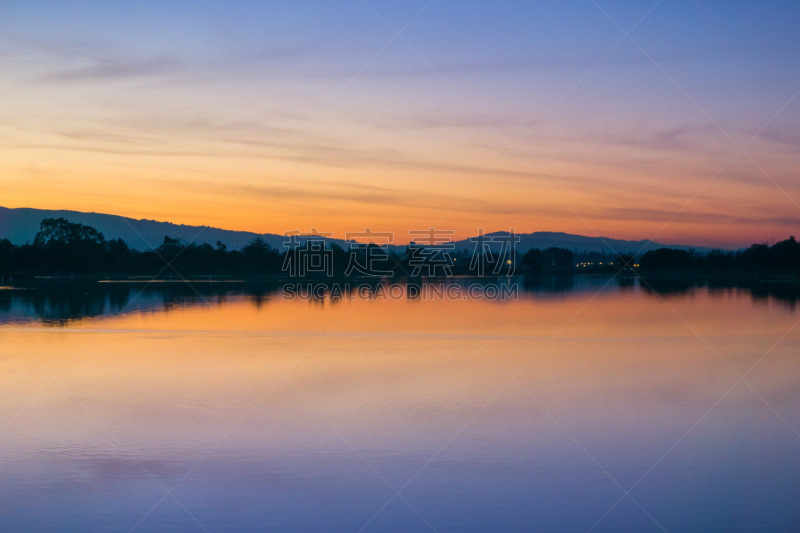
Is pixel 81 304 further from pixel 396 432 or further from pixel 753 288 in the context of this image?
pixel 753 288

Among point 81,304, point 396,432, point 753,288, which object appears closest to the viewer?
point 396,432

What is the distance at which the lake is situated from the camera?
15.9ft

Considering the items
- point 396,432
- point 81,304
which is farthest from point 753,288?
point 396,432

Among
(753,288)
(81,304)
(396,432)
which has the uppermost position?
(753,288)

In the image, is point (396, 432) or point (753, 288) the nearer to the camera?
point (396, 432)

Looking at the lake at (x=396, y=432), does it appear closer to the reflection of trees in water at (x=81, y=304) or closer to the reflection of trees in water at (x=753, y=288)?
the reflection of trees in water at (x=81, y=304)

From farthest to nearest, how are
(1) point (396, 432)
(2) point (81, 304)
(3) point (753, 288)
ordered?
(3) point (753, 288) → (2) point (81, 304) → (1) point (396, 432)

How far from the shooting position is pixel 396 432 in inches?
267

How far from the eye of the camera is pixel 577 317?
1883 cm

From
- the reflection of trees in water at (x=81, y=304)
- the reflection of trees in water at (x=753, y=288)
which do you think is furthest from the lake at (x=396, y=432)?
the reflection of trees in water at (x=753, y=288)

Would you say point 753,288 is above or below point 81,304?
above

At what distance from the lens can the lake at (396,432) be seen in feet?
15.9

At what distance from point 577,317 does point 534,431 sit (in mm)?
12440

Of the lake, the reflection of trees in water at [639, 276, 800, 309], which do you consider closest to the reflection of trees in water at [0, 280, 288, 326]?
the lake
